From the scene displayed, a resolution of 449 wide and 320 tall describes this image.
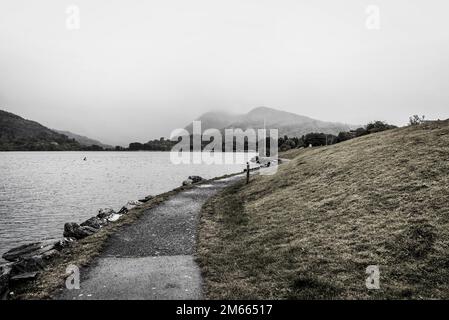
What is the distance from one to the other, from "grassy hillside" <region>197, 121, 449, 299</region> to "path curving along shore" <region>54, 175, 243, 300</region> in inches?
30.3

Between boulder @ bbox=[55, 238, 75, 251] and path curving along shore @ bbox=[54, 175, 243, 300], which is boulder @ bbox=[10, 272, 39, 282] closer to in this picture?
path curving along shore @ bbox=[54, 175, 243, 300]

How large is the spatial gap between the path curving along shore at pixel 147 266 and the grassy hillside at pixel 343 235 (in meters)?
0.77

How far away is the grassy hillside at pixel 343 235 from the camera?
10.3 meters

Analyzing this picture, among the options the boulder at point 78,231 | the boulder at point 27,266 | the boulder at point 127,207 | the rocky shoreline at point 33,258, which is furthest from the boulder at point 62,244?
the boulder at point 127,207

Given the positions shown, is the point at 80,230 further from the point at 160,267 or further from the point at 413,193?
the point at 413,193

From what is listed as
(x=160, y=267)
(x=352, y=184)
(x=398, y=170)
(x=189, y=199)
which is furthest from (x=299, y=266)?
(x=189, y=199)

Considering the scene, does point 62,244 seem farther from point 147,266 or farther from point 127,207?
point 127,207

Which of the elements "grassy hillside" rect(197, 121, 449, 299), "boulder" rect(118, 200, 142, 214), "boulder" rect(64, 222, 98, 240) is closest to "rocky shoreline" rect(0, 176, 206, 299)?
"boulder" rect(64, 222, 98, 240)

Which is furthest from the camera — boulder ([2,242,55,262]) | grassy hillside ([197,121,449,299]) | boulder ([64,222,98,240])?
boulder ([64,222,98,240])

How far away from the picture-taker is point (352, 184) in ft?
70.7

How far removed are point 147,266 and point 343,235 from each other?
27.5ft

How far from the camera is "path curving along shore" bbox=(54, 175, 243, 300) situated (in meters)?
10.0

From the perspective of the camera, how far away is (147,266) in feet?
40.5
